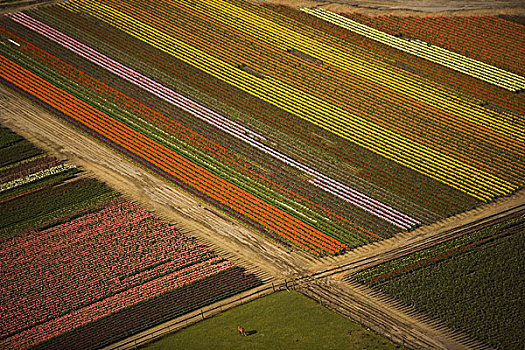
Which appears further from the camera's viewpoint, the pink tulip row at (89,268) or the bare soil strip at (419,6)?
the bare soil strip at (419,6)

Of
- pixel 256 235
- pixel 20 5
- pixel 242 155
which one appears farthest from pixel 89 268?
pixel 20 5

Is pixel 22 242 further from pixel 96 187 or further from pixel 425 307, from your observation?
pixel 425 307

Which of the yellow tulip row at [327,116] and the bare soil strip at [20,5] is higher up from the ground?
the bare soil strip at [20,5]

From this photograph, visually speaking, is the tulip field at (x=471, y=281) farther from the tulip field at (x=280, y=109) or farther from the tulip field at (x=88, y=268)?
the tulip field at (x=88, y=268)

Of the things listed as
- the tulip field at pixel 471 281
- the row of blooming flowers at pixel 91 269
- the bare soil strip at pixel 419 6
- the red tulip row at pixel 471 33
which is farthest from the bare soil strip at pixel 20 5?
the tulip field at pixel 471 281

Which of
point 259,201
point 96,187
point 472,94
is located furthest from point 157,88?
point 472,94

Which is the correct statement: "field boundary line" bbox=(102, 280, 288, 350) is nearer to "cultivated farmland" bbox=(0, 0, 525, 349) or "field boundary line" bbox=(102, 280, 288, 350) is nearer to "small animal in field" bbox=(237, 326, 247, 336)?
"cultivated farmland" bbox=(0, 0, 525, 349)

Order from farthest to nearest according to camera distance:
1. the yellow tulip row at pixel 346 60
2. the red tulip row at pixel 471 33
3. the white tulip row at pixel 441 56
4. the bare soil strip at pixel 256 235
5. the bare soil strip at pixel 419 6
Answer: the bare soil strip at pixel 419 6
the red tulip row at pixel 471 33
the white tulip row at pixel 441 56
the yellow tulip row at pixel 346 60
the bare soil strip at pixel 256 235
